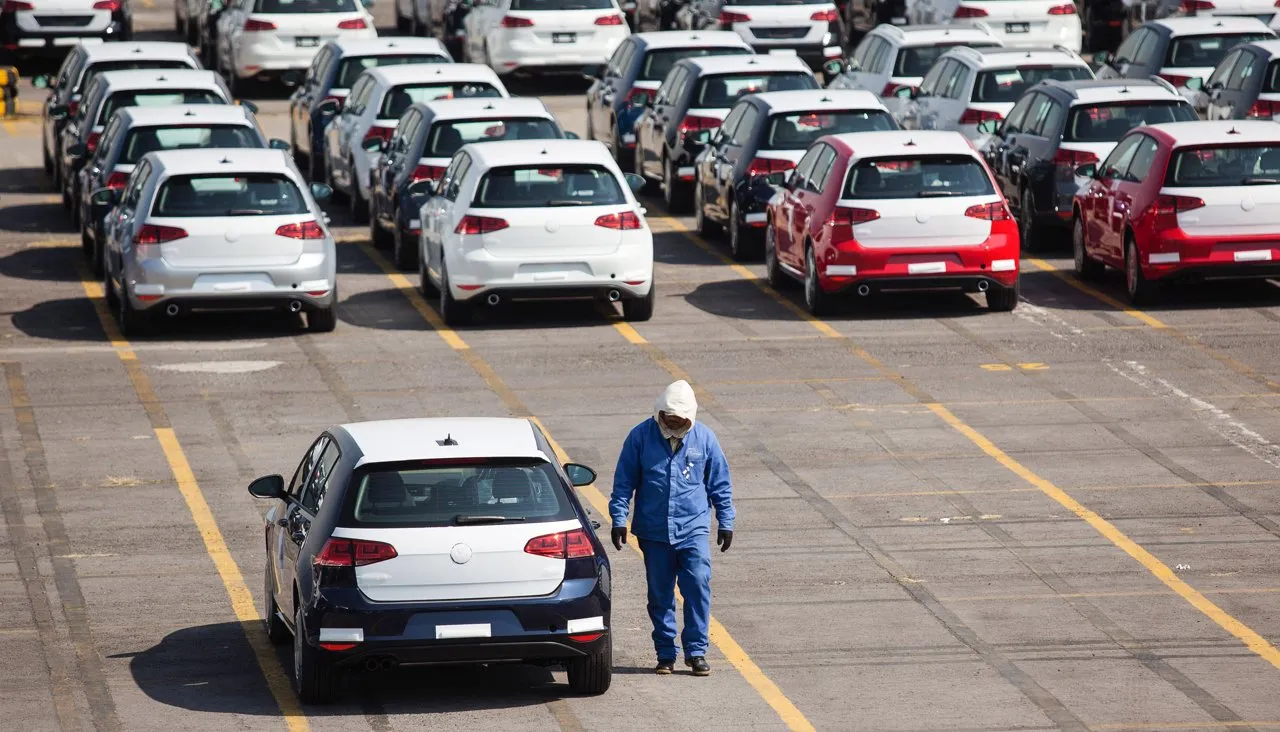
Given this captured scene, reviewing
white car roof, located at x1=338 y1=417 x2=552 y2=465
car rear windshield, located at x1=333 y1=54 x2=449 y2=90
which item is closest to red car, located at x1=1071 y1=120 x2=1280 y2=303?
white car roof, located at x1=338 y1=417 x2=552 y2=465

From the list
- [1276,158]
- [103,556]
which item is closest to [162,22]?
[1276,158]

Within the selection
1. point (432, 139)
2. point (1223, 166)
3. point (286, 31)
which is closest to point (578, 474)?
point (1223, 166)

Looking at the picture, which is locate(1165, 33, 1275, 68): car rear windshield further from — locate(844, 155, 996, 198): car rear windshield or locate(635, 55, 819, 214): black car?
locate(844, 155, 996, 198): car rear windshield

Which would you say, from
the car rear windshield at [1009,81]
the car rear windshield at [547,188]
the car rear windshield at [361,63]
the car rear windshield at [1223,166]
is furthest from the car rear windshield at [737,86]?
the car rear windshield at [1223,166]

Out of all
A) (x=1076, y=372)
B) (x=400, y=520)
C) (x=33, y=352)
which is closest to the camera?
(x=400, y=520)

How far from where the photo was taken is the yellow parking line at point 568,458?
11305 mm

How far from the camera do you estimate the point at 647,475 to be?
12.0 meters

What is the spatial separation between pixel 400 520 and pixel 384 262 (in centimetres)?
1502

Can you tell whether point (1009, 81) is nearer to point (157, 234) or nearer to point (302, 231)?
point (302, 231)

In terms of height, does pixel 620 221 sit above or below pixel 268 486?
below

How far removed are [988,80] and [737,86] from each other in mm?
2885

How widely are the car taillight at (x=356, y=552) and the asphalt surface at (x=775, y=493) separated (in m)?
0.71

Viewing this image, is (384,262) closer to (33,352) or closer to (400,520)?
(33,352)

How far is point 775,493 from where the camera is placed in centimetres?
1573
